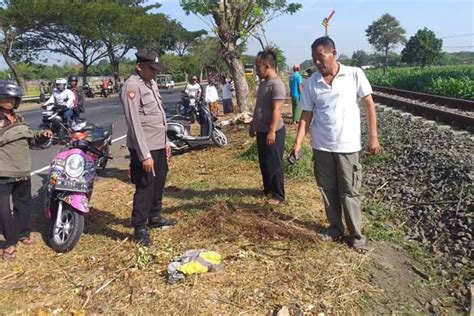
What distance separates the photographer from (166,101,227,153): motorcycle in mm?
8641

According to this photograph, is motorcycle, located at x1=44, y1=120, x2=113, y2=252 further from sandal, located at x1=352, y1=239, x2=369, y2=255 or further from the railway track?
the railway track

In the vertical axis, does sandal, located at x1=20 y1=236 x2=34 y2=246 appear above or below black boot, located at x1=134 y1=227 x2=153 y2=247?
below

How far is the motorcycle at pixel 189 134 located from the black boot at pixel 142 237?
14.3 feet

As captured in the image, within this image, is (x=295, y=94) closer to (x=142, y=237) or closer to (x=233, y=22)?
(x=233, y=22)

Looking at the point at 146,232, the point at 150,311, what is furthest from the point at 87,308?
the point at 146,232

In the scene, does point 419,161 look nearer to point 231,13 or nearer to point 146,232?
point 146,232

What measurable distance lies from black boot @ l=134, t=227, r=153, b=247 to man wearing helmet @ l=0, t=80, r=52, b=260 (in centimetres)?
113

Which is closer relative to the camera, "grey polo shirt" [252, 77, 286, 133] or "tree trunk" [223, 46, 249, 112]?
"grey polo shirt" [252, 77, 286, 133]

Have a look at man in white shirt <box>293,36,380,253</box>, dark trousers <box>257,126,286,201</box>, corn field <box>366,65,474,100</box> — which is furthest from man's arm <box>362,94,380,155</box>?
corn field <box>366,65,474,100</box>

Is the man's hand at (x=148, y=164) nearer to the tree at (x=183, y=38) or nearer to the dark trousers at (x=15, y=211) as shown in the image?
the dark trousers at (x=15, y=211)

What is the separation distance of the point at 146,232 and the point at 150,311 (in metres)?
1.17

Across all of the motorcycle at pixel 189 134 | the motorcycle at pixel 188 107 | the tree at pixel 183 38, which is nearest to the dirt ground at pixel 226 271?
the motorcycle at pixel 189 134

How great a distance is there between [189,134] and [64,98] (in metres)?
3.92

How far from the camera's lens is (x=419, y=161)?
21.5 feet
